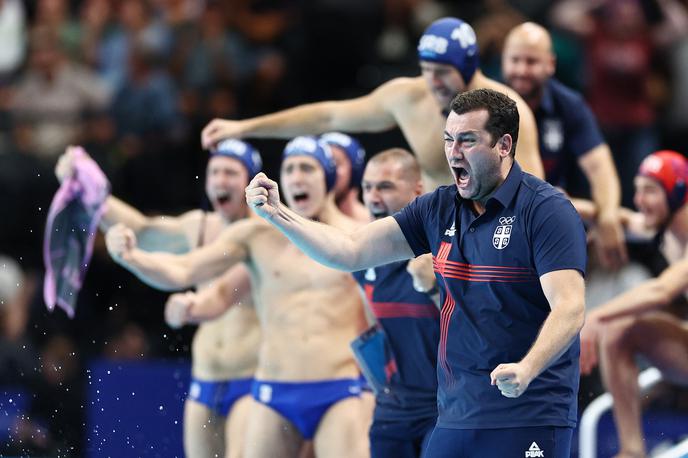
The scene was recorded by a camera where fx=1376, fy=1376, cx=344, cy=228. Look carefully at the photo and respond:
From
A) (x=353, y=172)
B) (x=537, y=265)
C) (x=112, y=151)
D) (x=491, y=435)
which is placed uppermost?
(x=112, y=151)

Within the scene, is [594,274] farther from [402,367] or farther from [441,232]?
[441,232]

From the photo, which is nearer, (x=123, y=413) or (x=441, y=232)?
(x=441, y=232)

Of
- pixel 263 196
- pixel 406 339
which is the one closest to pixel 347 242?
pixel 263 196

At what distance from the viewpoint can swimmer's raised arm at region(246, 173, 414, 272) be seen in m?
6.07

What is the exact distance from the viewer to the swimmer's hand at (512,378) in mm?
5234

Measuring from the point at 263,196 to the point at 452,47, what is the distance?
227 centimetres

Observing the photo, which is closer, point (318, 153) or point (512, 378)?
point (512, 378)

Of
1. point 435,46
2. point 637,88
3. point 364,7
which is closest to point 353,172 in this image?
point 435,46

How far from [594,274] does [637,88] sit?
2.69 metres

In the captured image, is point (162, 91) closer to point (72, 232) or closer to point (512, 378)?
point (72, 232)

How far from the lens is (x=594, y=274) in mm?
10992

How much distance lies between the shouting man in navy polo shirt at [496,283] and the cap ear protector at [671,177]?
3.35 m

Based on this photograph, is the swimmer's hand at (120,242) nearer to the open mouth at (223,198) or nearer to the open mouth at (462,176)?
the open mouth at (223,198)

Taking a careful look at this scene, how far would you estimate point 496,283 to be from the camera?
5699mm
